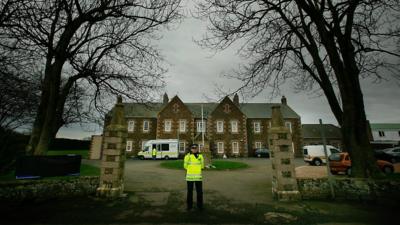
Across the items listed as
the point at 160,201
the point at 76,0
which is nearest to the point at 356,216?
the point at 160,201

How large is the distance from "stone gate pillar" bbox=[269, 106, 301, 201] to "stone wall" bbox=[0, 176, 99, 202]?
6813 mm

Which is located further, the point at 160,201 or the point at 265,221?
the point at 160,201

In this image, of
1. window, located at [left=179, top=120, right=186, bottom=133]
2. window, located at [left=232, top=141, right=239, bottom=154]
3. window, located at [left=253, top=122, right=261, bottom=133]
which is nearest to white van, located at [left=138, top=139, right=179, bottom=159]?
window, located at [left=179, top=120, right=186, bottom=133]

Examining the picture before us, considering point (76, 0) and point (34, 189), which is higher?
point (76, 0)

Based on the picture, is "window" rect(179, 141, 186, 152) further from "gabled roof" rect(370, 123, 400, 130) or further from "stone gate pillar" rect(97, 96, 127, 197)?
"gabled roof" rect(370, 123, 400, 130)

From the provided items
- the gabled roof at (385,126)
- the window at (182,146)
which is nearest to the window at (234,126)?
the window at (182,146)

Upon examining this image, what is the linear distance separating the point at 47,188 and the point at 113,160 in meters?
2.40

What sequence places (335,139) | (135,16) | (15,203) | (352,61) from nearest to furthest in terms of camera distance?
(15,203)
(352,61)
(135,16)
(335,139)

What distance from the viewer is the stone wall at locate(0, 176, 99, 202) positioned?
7812 mm

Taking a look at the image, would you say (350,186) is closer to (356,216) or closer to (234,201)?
(356,216)

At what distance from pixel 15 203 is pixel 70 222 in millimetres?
3275

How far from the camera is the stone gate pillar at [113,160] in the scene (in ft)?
28.5

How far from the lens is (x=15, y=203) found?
7.78 metres

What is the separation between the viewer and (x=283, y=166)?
27.9ft
